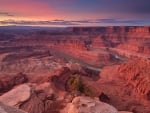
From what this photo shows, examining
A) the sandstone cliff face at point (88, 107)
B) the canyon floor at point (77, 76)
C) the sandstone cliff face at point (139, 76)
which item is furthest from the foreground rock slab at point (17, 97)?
the sandstone cliff face at point (139, 76)

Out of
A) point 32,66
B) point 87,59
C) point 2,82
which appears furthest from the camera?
point 87,59

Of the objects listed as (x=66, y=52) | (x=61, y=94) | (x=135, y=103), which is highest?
(x=61, y=94)

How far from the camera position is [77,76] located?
37781 millimetres

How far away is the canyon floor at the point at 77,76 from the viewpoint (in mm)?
23297

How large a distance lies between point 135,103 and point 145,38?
8652 centimetres

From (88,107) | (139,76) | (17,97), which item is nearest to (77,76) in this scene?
(139,76)

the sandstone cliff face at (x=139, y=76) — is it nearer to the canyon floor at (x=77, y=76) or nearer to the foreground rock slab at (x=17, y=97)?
the canyon floor at (x=77, y=76)

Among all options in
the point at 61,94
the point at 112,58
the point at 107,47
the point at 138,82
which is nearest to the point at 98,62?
the point at 112,58

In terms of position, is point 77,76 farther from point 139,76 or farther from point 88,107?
point 88,107

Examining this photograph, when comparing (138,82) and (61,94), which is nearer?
(61,94)

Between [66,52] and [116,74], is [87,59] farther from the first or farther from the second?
[116,74]

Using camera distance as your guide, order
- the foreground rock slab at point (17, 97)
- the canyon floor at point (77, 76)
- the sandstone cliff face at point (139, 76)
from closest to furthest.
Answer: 1. the foreground rock slab at point (17, 97)
2. the canyon floor at point (77, 76)
3. the sandstone cliff face at point (139, 76)

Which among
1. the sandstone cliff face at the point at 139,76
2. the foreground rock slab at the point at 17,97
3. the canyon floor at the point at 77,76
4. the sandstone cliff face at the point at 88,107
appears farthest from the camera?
the sandstone cliff face at the point at 139,76

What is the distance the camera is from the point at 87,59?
95125 millimetres
